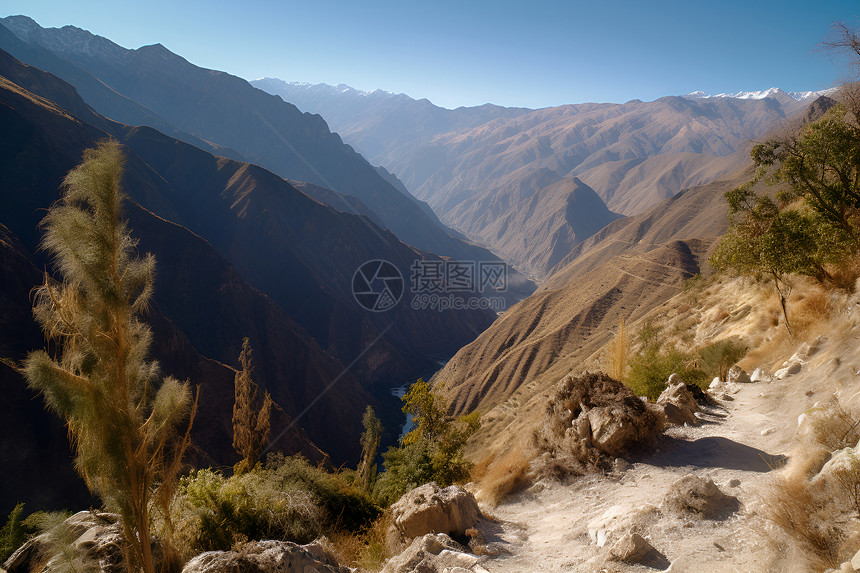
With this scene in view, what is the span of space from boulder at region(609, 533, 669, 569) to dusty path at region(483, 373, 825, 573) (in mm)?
92

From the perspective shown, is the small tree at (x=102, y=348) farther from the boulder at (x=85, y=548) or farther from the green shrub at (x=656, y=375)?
the green shrub at (x=656, y=375)

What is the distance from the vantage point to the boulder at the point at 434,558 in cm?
514

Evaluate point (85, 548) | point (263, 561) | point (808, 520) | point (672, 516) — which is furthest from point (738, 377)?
point (85, 548)

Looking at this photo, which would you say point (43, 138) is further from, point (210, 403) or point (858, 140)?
point (858, 140)

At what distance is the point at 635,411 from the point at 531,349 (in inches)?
1735

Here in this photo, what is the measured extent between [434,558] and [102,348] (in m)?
4.49

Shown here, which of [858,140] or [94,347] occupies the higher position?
[858,140]

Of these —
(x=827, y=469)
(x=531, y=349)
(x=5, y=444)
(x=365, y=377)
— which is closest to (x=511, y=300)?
(x=365, y=377)

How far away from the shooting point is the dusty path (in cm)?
466

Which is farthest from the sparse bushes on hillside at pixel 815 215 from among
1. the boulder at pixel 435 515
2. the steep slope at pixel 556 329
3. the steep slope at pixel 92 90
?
the steep slope at pixel 92 90

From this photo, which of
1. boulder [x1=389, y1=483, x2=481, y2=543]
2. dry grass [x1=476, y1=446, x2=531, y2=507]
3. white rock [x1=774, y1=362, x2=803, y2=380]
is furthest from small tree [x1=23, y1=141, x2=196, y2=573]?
white rock [x1=774, y1=362, x2=803, y2=380]

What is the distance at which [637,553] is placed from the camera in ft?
15.2

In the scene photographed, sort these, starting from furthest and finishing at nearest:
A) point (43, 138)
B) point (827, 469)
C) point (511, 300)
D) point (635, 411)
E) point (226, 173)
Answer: point (511, 300) → point (226, 173) → point (43, 138) → point (635, 411) → point (827, 469)

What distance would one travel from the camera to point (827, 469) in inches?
185
